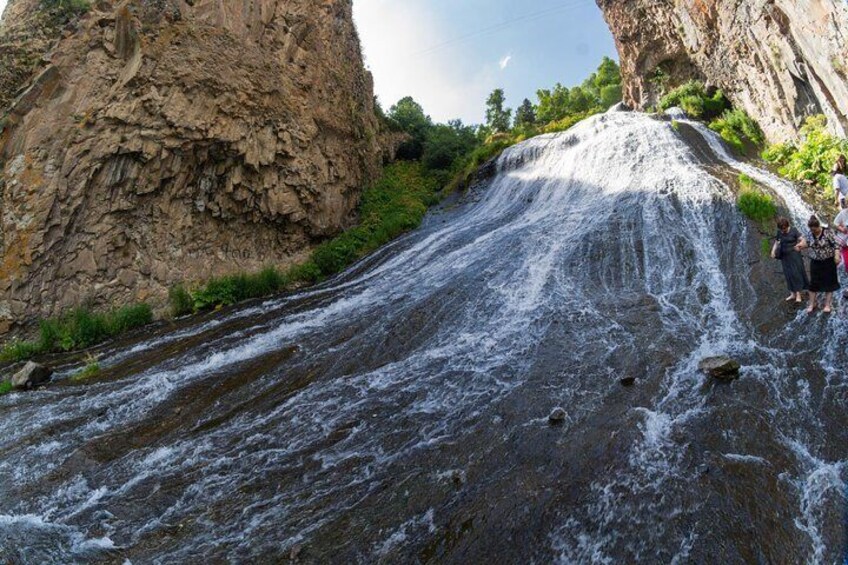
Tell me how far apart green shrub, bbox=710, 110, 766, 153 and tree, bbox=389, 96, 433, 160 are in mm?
18035

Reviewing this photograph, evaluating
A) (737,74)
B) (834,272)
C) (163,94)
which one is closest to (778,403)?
(834,272)

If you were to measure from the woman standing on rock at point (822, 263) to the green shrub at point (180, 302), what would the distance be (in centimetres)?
1506

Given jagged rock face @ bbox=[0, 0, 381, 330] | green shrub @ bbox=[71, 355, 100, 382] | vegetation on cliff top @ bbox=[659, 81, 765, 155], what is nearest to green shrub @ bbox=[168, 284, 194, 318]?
jagged rock face @ bbox=[0, 0, 381, 330]

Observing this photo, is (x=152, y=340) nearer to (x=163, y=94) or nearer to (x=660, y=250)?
(x=163, y=94)

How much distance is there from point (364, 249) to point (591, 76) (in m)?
70.2

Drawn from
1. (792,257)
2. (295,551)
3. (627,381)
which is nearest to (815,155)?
(792,257)

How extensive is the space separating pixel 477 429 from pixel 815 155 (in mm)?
14410

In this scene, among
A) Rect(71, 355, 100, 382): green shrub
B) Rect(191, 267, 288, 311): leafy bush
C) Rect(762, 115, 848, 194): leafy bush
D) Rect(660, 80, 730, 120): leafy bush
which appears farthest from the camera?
Rect(660, 80, 730, 120): leafy bush

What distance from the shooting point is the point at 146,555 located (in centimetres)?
495

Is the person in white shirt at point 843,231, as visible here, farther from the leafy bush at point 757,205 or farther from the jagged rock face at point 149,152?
the jagged rock face at point 149,152

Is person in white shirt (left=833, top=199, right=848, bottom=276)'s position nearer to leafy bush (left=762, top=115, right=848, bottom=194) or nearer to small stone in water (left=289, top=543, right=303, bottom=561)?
leafy bush (left=762, top=115, right=848, bottom=194)

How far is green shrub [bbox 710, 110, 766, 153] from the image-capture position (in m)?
18.3

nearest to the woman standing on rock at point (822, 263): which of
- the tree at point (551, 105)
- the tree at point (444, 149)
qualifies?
the tree at point (444, 149)

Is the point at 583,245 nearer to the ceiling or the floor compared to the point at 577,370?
nearer to the ceiling
